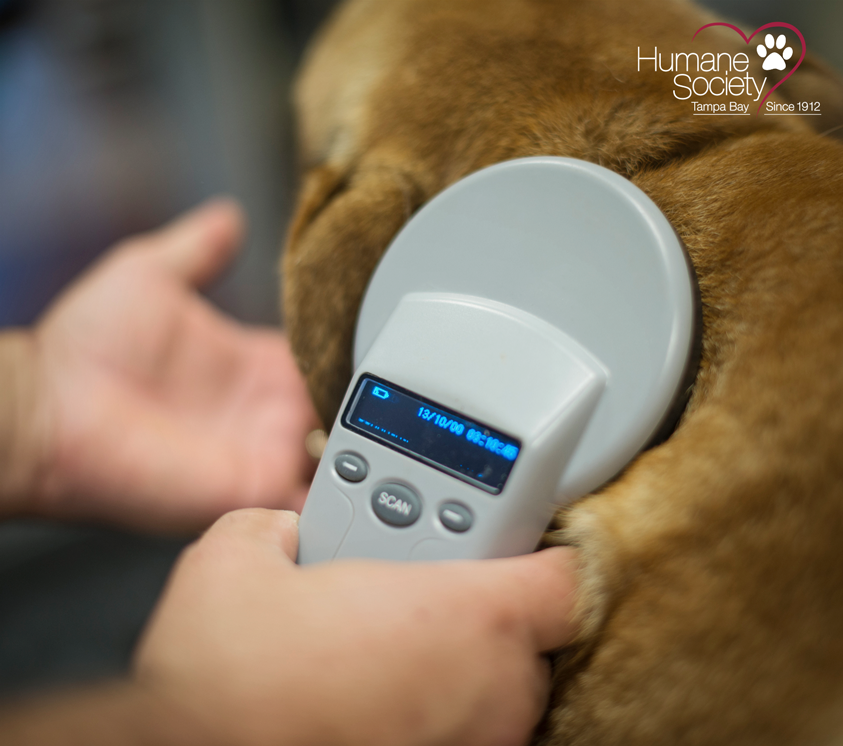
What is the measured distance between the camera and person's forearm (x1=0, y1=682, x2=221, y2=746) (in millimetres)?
213

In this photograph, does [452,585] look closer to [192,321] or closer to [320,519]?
[320,519]

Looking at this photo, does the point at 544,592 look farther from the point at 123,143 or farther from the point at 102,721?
the point at 123,143

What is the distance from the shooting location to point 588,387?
0.30 m

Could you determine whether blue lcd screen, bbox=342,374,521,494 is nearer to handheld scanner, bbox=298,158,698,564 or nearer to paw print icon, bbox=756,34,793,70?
handheld scanner, bbox=298,158,698,564

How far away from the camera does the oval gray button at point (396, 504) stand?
0.31 meters

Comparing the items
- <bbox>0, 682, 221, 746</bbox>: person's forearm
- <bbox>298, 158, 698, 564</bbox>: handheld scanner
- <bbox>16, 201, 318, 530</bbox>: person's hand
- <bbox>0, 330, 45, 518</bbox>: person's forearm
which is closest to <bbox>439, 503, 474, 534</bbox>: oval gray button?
<bbox>298, 158, 698, 564</bbox>: handheld scanner

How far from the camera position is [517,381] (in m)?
0.30

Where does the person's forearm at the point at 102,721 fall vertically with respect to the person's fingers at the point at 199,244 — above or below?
above

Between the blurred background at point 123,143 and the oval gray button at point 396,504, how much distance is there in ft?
1.65

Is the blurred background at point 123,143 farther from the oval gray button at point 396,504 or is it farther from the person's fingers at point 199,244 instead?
the oval gray button at point 396,504

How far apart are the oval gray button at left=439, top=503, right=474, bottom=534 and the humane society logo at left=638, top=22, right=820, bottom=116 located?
249 mm

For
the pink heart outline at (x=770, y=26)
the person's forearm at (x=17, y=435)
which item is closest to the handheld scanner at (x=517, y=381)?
the pink heart outline at (x=770, y=26)

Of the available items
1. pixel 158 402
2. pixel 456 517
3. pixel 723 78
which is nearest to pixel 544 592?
pixel 456 517

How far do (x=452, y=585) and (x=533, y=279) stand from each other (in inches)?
6.1
